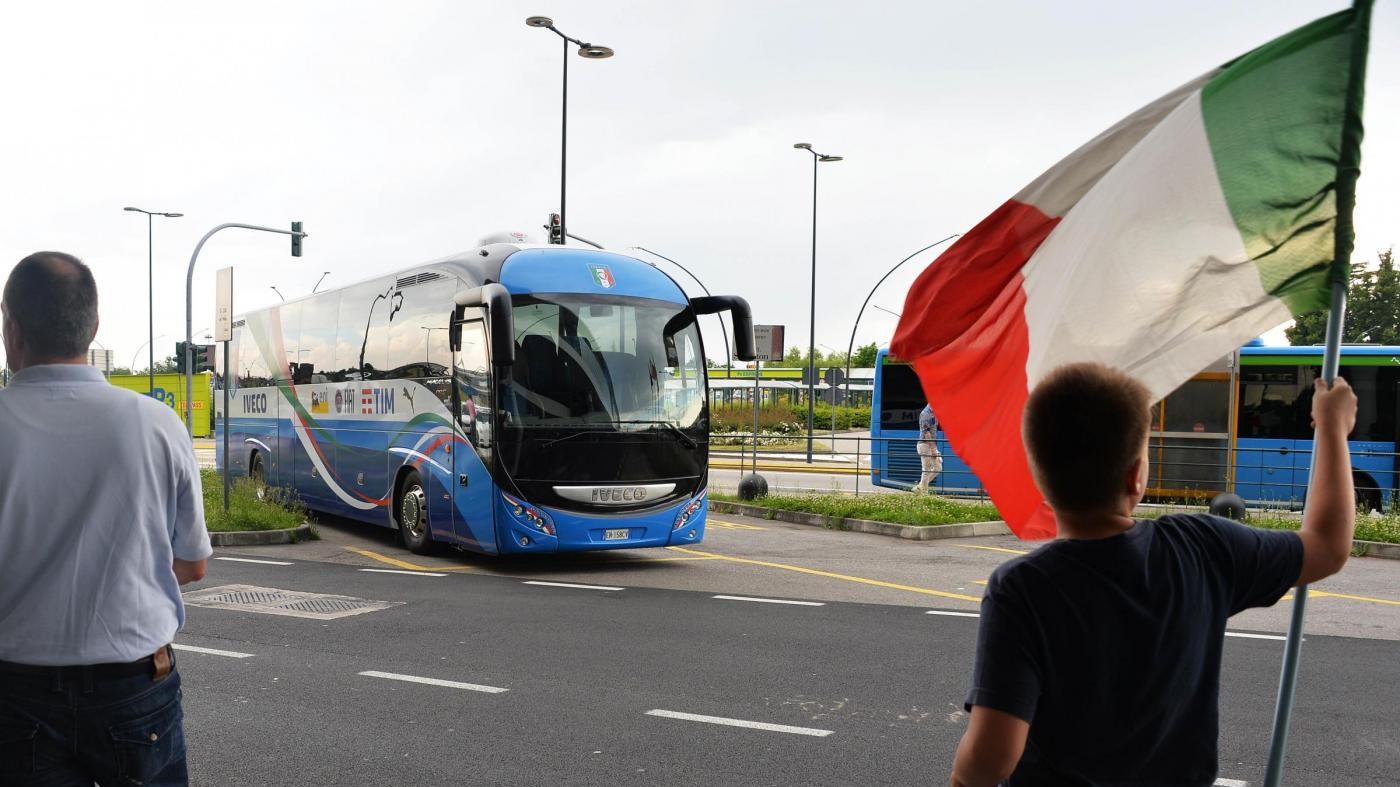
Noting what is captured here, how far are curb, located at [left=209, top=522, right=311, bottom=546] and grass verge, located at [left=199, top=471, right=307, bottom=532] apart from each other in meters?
0.12

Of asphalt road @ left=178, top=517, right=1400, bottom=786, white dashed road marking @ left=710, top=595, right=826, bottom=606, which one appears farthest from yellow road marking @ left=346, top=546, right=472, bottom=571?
white dashed road marking @ left=710, top=595, right=826, bottom=606

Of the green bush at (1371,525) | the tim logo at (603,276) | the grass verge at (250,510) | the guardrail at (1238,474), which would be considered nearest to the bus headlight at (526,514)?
the tim logo at (603,276)

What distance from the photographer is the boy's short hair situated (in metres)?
2.24

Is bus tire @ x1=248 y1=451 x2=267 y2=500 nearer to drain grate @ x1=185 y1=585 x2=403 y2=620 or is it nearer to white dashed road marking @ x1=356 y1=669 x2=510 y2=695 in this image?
drain grate @ x1=185 y1=585 x2=403 y2=620

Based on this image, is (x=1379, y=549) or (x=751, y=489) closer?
(x=1379, y=549)

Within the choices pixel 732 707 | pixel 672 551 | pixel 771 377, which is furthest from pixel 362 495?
pixel 771 377

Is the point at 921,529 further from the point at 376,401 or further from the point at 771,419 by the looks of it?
the point at 771,419

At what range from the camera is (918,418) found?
1000 inches

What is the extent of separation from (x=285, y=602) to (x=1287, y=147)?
965 cm

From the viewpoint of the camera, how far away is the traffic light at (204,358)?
909 inches

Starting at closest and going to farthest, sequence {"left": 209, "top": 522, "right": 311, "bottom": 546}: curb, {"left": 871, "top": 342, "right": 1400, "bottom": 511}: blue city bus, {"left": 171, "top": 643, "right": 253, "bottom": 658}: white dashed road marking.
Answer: {"left": 171, "top": 643, "right": 253, "bottom": 658}: white dashed road marking → {"left": 209, "top": 522, "right": 311, "bottom": 546}: curb → {"left": 871, "top": 342, "right": 1400, "bottom": 511}: blue city bus

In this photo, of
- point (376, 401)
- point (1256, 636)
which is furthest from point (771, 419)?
point (1256, 636)

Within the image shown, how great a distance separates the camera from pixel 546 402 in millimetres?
12852

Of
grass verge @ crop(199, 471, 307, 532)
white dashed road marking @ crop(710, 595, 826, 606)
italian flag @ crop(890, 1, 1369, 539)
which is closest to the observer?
italian flag @ crop(890, 1, 1369, 539)
